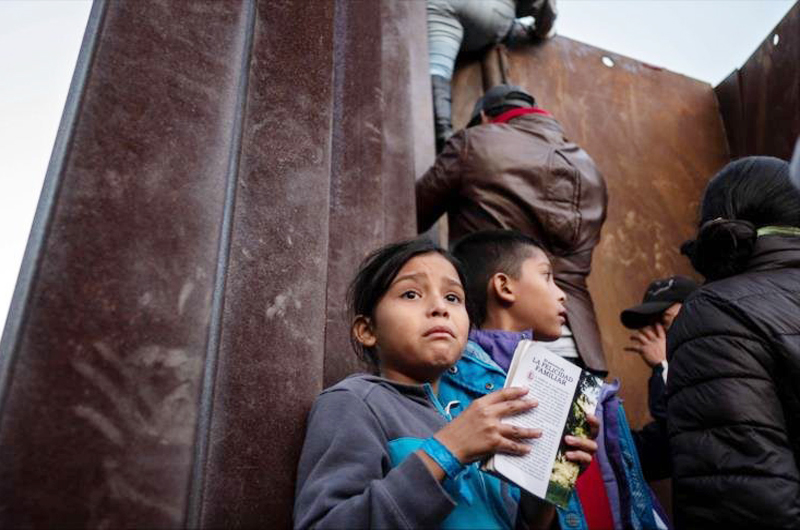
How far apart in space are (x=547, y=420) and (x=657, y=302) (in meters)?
1.80

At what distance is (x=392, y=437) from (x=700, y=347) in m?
0.85

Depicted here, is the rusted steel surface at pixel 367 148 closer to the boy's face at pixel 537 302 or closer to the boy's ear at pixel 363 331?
the boy's ear at pixel 363 331

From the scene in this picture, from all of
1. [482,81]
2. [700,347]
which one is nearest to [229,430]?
[700,347]

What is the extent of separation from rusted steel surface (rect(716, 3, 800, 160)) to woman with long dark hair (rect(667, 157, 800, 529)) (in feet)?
8.43

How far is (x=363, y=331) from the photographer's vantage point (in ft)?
6.30

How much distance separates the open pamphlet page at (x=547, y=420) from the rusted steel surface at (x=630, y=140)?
9.01 ft

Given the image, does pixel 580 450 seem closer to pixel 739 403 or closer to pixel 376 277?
pixel 739 403

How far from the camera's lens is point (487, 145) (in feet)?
10.0

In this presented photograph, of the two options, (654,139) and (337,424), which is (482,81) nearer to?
(654,139)

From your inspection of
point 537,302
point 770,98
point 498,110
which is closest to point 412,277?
point 537,302

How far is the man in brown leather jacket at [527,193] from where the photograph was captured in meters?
2.98

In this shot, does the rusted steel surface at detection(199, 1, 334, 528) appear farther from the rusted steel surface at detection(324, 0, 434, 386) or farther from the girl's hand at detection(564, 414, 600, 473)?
the girl's hand at detection(564, 414, 600, 473)

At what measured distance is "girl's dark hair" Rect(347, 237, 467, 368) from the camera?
1924mm

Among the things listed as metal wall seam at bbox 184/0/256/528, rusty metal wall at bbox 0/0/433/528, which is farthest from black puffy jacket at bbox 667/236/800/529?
metal wall seam at bbox 184/0/256/528
